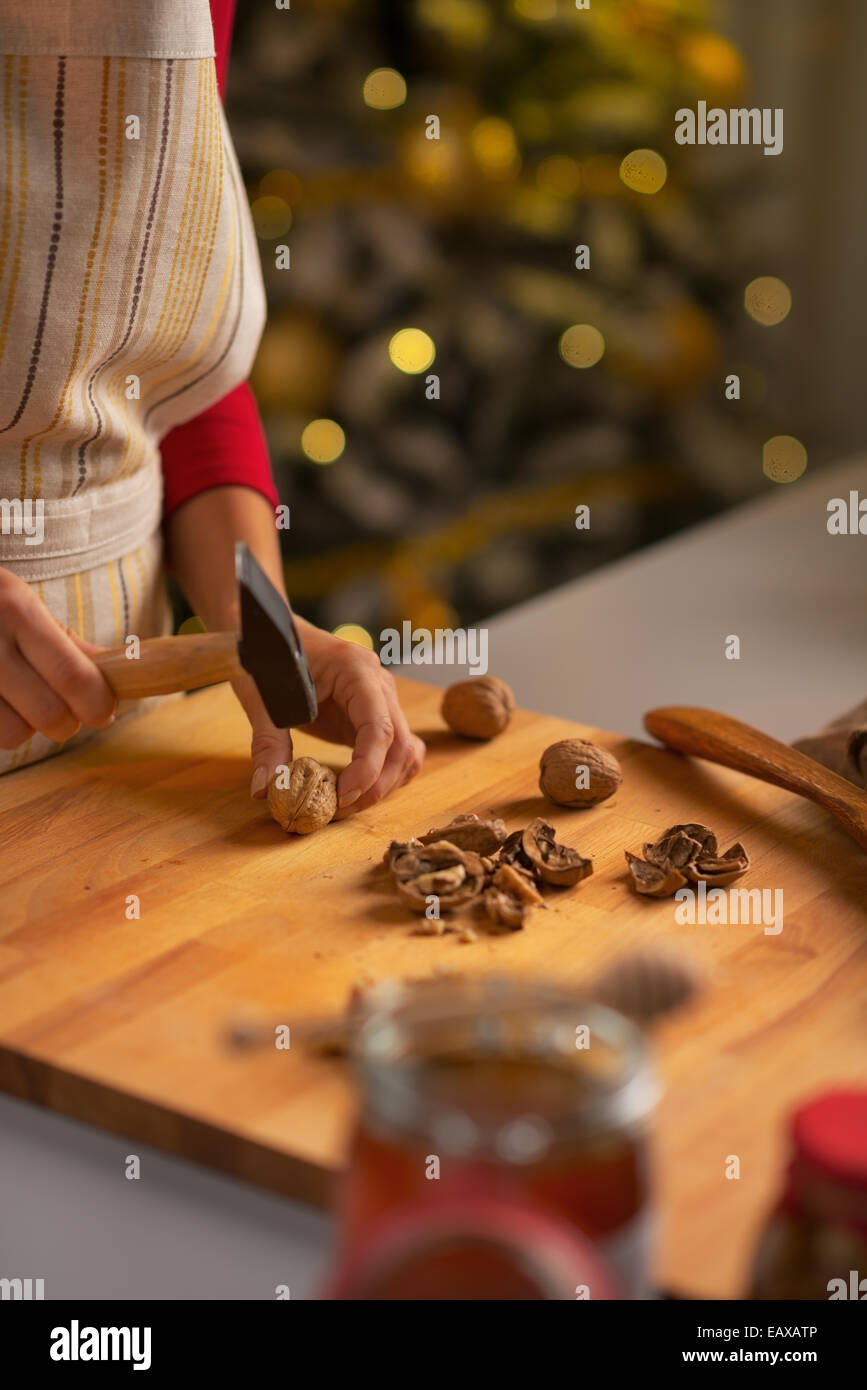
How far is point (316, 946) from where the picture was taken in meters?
0.88

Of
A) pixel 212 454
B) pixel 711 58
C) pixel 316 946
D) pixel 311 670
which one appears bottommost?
pixel 316 946

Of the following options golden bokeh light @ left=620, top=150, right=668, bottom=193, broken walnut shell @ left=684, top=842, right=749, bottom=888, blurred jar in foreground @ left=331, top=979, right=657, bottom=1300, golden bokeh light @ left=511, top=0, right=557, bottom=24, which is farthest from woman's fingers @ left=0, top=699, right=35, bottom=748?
golden bokeh light @ left=620, top=150, right=668, bottom=193

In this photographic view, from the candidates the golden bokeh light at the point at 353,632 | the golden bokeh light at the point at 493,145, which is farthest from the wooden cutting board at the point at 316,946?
the golden bokeh light at the point at 493,145

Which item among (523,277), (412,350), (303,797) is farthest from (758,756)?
(523,277)

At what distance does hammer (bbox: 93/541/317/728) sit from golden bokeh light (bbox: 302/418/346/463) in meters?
1.79

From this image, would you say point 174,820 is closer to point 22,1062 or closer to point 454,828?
point 454,828

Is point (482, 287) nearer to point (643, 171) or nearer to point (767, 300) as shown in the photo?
point (643, 171)

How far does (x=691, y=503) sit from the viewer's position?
3.51 metres

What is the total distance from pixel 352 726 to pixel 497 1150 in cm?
77

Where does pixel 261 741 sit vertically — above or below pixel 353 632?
above

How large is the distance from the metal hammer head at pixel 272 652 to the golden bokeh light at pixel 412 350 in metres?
1.97

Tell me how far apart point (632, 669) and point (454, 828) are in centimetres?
54

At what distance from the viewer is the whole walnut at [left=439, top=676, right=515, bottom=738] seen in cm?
119

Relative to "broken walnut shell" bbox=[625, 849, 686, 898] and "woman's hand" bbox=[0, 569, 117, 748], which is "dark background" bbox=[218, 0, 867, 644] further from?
"broken walnut shell" bbox=[625, 849, 686, 898]
